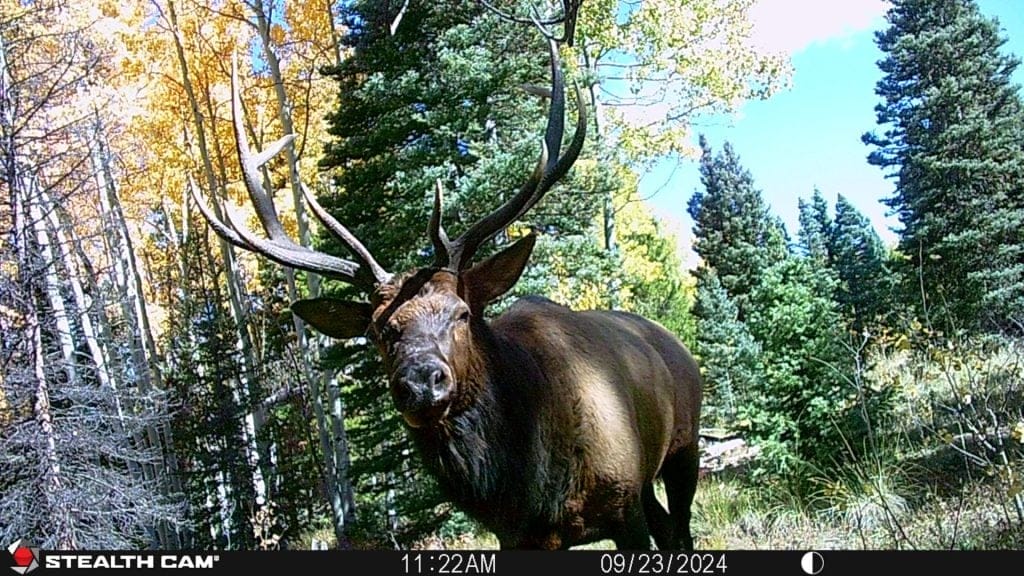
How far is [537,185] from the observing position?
3.18m

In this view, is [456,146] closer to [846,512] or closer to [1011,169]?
[846,512]

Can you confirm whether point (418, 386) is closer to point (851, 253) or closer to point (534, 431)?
point (534, 431)

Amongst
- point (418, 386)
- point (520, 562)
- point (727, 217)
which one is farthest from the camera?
point (727, 217)

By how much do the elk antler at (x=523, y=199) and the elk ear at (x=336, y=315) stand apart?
0.39 meters

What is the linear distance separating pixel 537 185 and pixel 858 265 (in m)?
10.7

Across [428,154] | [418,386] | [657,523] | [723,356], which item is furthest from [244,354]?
[418,386]

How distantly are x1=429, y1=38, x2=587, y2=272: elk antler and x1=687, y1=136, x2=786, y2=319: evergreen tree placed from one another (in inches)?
483

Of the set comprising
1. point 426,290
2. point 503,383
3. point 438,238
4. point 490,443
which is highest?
point 438,238

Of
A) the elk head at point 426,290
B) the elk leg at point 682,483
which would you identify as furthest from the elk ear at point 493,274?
the elk leg at point 682,483

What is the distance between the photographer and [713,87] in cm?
1030

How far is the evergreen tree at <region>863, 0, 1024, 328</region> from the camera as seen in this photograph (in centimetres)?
987

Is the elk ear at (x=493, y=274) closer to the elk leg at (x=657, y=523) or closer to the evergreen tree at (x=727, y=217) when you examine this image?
the elk leg at (x=657, y=523)

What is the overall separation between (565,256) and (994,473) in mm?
4520

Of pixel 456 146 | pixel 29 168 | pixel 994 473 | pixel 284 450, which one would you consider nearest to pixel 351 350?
pixel 456 146
